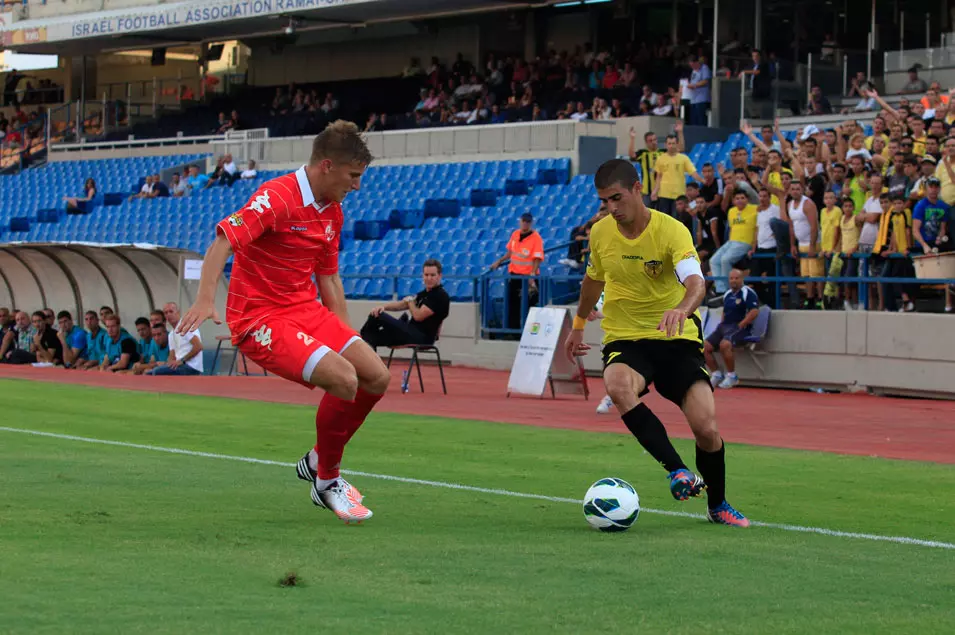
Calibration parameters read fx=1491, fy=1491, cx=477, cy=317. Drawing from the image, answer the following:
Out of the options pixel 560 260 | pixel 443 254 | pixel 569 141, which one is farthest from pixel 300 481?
pixel 569 141

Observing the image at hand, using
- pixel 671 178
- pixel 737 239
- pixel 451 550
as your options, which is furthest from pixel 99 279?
pixel 451 550

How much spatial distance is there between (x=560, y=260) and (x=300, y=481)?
1707cm

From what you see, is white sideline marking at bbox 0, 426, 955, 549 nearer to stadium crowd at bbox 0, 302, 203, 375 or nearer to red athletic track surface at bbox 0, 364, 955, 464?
red athletic track surface at bbox 0, 364, 955, 464

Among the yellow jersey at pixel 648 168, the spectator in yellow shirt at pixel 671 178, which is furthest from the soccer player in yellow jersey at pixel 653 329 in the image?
the yellow jersey at pixel 648 168

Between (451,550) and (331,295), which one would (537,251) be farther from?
(451,550)

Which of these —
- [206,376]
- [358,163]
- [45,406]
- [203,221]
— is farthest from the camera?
[203,221]

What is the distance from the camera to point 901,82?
102 ft

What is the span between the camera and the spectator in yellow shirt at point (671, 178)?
81.4ft

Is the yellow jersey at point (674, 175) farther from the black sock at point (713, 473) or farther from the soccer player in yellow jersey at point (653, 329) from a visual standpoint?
the black sock at point (713, 473)

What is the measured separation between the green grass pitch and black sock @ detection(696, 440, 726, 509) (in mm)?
162

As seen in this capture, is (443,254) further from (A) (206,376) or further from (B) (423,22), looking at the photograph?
(B) (423,22)

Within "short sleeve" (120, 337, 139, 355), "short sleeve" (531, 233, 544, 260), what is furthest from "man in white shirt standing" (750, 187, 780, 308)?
"short sleeve" (120, 337, 139, 355)

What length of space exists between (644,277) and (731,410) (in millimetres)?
9806

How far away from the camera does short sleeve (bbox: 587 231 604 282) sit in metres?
8.87
